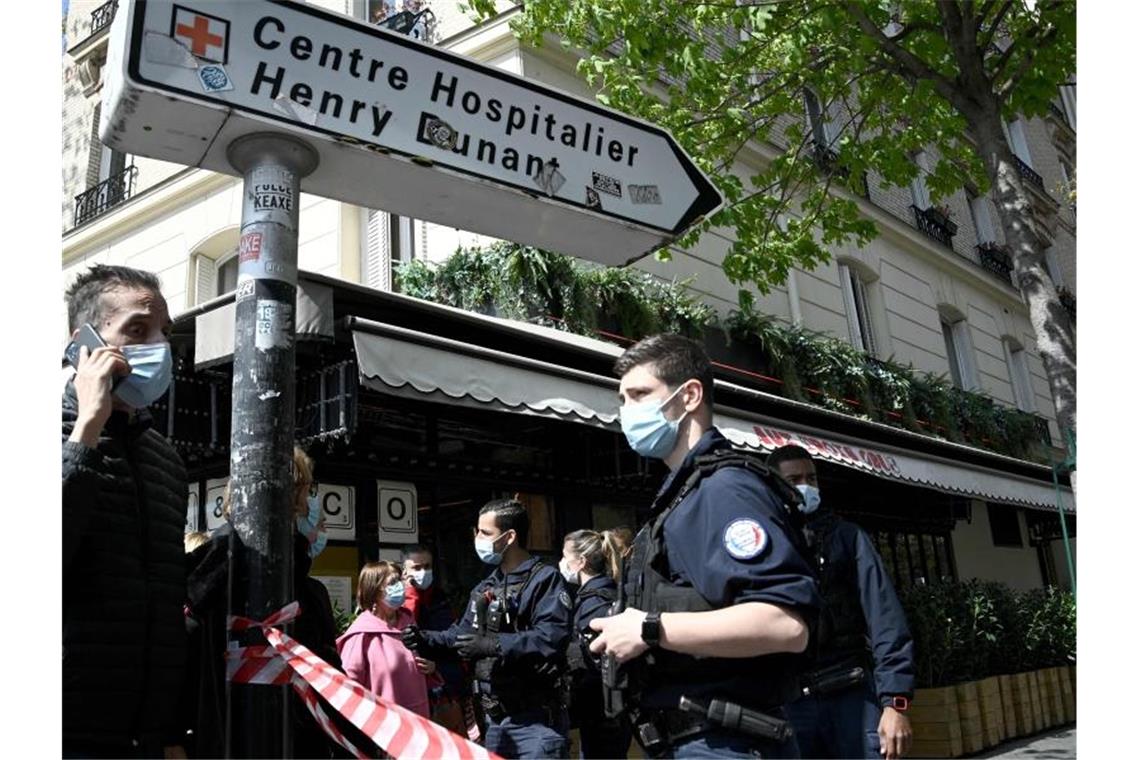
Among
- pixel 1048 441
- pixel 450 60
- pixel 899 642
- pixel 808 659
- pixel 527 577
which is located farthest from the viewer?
pixel 1048 441

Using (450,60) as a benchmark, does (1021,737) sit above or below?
below

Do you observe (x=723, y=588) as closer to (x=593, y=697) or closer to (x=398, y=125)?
(x=398, y=125)

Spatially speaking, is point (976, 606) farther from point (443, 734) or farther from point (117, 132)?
point (117, 132)

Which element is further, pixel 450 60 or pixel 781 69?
pixel 781 69

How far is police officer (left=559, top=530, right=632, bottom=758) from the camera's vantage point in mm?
4883

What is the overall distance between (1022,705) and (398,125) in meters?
Result: 9.23

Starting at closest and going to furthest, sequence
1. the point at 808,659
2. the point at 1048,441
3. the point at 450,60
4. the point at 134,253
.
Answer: the point at 808,659 < the point at 450,60 < the point at 134,253 < the point at 1048,441

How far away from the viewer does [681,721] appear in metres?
2.30

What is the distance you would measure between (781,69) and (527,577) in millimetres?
6122

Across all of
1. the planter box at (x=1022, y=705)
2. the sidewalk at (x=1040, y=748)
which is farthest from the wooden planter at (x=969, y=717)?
the planter box at (x=1022, y=705)

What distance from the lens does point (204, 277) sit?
12.6 meters

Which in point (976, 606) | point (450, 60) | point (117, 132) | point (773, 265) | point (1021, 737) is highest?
point (773, 265)

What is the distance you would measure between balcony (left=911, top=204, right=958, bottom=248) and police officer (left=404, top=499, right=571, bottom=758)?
1484 centimetres

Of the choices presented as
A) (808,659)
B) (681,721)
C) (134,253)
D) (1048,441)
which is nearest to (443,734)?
(681,721)
